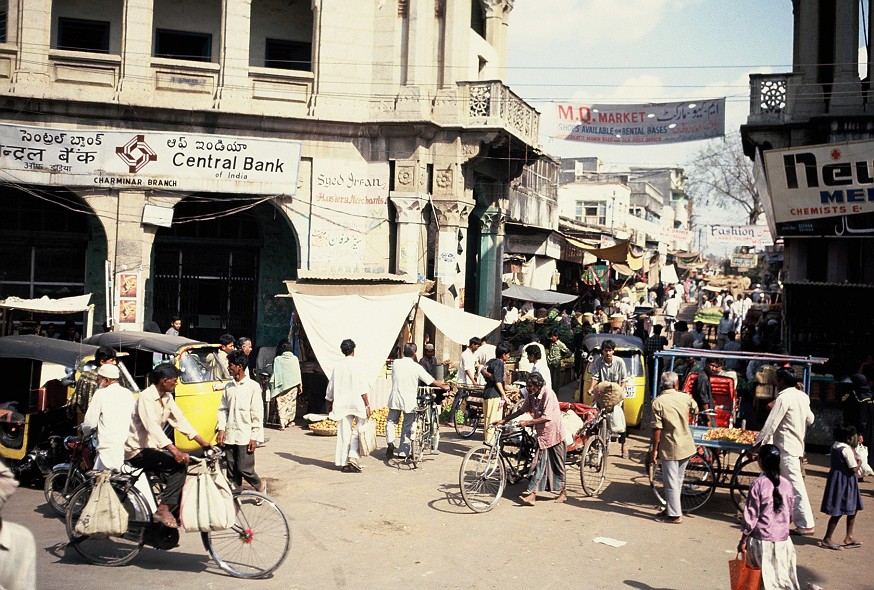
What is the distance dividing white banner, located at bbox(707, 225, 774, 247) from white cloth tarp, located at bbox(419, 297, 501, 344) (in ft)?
92.4

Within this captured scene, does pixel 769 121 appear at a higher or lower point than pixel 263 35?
lower

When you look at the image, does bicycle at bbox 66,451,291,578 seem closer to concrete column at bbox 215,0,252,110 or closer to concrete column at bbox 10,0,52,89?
concrete column at bbox 215,0,252,110

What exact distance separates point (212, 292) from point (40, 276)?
13.1 ft

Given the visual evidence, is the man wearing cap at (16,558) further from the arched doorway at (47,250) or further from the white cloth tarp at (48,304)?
the arched doorway at (47,250)

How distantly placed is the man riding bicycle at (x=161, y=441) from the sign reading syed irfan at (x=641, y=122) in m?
13.3

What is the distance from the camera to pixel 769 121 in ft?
57.2

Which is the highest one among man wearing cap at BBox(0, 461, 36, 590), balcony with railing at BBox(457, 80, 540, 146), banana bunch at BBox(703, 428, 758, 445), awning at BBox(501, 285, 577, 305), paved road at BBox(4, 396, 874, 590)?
balcony with railing at BBox(457, 80, 540, 146)

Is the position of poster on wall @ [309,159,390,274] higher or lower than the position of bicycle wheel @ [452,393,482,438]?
higher

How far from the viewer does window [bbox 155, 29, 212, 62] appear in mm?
Answer: 20422

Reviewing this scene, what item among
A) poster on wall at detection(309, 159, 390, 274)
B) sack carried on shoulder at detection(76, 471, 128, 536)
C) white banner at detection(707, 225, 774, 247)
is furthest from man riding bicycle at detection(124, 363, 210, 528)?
white banner at detection(707, 225, 774, 247)

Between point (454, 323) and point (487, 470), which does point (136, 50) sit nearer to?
point (454, 323)

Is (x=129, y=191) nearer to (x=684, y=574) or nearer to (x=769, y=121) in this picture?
(x=769, y=121)

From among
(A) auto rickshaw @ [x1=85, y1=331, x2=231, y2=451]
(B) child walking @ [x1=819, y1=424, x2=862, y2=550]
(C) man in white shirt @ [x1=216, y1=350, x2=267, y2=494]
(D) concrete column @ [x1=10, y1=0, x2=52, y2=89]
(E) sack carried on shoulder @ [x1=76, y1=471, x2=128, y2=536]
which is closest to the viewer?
(E) sack carried on shoulder @ [x1=76, y1=471, x2=128, y2=536]

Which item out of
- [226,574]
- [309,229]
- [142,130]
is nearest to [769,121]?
[309,229]
